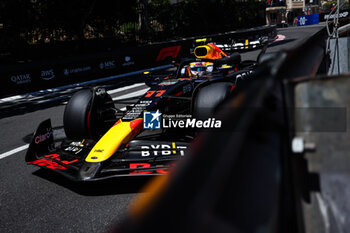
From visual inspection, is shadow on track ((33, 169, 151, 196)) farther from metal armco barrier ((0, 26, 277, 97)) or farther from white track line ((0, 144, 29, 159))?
metal armco barrier ((0, 26, 277, 97))

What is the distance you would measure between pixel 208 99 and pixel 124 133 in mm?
950

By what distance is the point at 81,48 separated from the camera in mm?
15328

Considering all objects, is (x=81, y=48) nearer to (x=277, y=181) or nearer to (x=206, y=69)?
(x=206, y=69)

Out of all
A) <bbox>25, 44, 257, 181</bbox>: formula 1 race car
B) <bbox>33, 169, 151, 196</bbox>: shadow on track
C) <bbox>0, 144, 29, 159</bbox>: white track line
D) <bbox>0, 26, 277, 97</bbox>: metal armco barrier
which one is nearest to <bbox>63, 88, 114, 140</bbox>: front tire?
<bbox>25, 44, 257, 181</bbox>: formula 1 race car

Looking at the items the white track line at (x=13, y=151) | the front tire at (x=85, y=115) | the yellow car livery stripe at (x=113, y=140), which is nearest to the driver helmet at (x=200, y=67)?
the front tire at (x=85, y=115)

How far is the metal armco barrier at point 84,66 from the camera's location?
8969 mm

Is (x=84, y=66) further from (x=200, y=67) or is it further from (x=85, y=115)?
(x=85, y=115)

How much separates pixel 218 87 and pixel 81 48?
43.2 ft

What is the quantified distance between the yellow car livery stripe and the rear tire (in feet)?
2.21

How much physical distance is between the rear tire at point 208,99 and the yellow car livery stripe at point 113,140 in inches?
26.5

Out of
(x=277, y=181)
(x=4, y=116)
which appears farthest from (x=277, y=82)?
(x=4, y=116)

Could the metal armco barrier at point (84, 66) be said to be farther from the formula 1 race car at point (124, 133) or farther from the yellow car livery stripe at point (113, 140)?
the yellow car livery stripe at point (113, 140)

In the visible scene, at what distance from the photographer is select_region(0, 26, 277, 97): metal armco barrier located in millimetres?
8969

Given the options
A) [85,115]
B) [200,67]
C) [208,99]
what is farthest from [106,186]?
[200,67]
